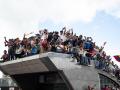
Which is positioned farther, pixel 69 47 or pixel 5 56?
pixel 5 56

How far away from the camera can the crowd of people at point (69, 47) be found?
2386 cm

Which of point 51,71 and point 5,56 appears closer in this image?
point 51,71

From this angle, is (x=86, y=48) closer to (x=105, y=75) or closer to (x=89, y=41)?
(x=89, y=41)

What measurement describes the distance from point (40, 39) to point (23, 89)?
22.7ft

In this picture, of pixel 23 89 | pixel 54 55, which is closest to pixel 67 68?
pixel 54 55

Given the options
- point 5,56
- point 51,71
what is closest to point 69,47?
point 51,71

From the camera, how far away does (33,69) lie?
26312 mm

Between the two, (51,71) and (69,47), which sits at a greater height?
(69,47)

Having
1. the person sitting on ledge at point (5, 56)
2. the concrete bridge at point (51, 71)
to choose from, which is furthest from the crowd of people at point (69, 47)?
the person sitting on ledge at point (5, 56)

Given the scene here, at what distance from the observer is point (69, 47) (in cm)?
2392

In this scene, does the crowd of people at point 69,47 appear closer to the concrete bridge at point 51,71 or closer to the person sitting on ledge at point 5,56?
the concrete bridge at point 51,71

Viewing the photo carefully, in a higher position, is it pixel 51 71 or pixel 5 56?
pixel 5 56

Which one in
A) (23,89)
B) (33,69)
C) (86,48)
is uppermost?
(86,48)

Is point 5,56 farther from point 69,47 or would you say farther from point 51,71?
point 69,47
